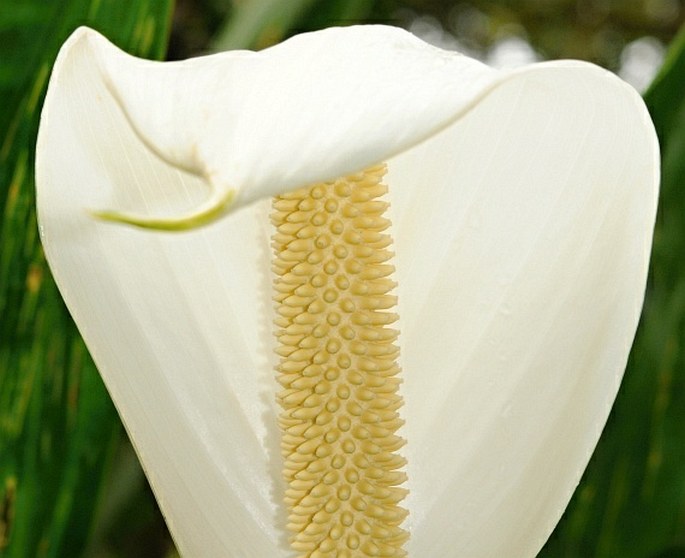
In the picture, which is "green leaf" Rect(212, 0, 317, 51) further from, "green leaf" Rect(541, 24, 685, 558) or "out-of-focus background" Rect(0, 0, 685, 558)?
"green leaf" Rect(541, 24, 685, 558)

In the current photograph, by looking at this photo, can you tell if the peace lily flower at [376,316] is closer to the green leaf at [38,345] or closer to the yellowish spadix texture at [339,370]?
the yellowish spadix texture at [339,370]

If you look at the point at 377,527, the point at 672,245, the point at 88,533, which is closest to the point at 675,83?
the point at 672,245

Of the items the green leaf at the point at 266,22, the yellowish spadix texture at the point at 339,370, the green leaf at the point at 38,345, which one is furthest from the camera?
the green leaf at the point at 266,22

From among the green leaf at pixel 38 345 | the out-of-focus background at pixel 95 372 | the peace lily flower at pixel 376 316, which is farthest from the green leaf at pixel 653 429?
the green leaf at pixel 38 345

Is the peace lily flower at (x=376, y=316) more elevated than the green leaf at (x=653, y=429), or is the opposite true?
the peace lily flower at (x=376, y=316)

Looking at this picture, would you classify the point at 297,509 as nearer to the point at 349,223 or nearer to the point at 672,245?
the point at 349,223

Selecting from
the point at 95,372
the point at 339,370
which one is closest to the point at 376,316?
the point at 339,370
